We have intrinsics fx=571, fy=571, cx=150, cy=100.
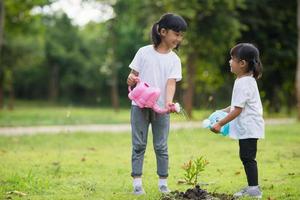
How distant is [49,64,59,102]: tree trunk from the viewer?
62.1 m

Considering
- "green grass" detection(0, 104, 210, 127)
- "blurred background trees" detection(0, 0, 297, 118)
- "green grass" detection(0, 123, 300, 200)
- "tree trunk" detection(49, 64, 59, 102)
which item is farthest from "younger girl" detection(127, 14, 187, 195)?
"tree trunk" detection(49, 64, 59, 102)

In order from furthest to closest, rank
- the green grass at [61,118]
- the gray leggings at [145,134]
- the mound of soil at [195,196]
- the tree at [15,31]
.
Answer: the tree at [15,31]
the green grass at [61,118]
the gray leggings at [145,134]
the mound of soil at [195,196]

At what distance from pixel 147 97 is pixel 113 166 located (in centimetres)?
295

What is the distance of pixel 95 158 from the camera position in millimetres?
9484

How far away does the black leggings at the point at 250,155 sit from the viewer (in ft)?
18.8

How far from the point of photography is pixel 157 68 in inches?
234

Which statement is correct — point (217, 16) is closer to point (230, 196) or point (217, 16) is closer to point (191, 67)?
point (191, 67)

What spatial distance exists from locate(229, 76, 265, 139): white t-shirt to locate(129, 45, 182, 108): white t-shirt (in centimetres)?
66

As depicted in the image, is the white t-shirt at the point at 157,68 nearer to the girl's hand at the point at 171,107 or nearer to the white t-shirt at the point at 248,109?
the girl's hand at the point at 171,107

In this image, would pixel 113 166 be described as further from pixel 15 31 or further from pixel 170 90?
pixel 15 31

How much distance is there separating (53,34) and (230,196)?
59389 millimetres

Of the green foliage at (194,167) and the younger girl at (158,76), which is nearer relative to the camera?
the green foliage at (194,167)

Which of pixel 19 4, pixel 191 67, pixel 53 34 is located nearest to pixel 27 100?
pixel 53 34

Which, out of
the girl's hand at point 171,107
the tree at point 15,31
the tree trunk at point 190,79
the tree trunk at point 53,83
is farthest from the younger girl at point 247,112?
the tree trunk at point 53,83
